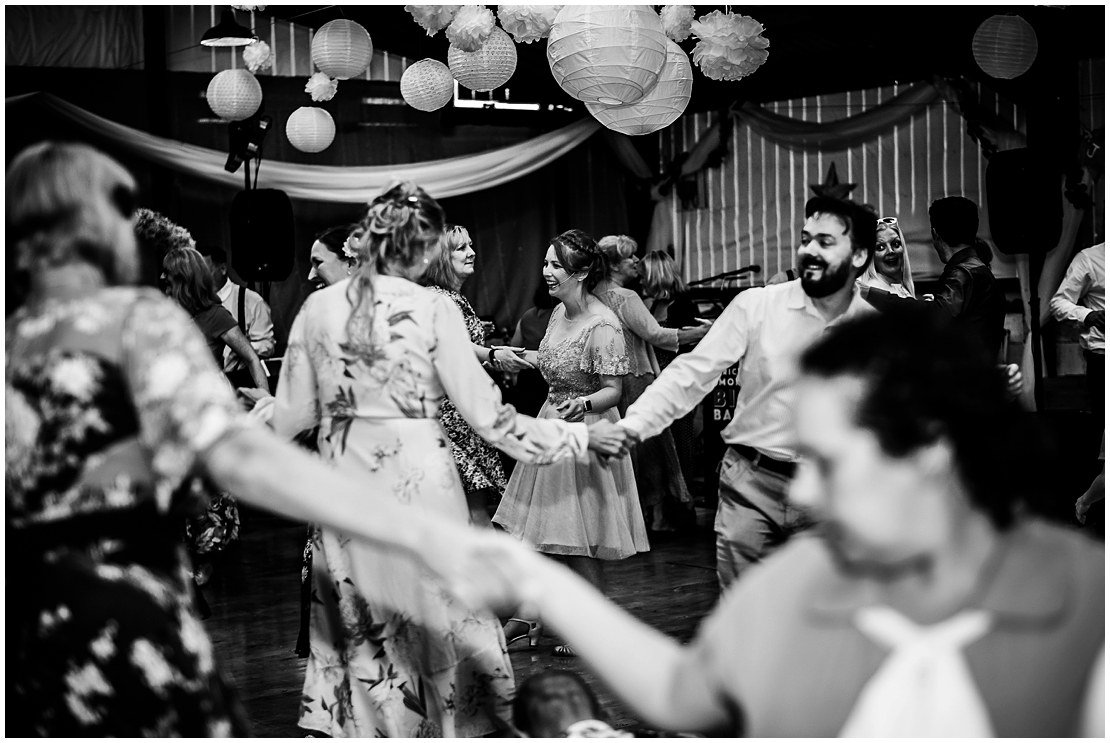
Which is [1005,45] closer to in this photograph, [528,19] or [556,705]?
[528,19]

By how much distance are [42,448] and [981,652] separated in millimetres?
1082

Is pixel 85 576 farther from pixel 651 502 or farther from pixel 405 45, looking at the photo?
pixel 405 45

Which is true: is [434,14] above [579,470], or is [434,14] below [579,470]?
above

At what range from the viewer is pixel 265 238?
789cm

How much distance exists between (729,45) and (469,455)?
1880 mm

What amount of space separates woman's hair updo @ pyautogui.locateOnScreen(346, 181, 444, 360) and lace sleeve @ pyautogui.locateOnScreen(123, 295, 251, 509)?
1.16 m

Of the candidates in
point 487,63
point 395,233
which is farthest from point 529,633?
point 487,63

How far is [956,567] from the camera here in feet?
3.64

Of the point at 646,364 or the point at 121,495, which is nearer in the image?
the point at 121,495

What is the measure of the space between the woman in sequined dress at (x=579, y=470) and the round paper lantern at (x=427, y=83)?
9.11ft

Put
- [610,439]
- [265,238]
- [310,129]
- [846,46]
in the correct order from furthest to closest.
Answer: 1. [846,46]
2. [310,129]
3. [265,238]
4. [610,439]

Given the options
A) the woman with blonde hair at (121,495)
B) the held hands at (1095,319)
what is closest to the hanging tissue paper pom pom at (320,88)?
the held hands at (1095,319)

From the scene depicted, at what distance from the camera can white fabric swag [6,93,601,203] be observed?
28.5 feet

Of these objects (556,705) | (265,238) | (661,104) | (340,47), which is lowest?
(556,705)
